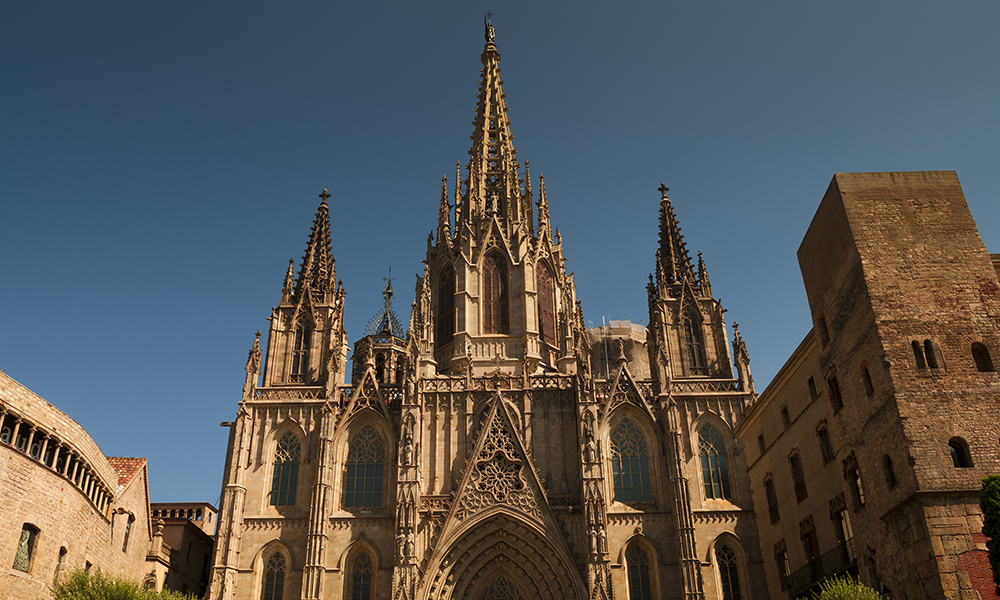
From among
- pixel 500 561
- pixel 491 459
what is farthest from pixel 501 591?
pixel 491 459

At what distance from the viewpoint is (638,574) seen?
35.7 metres

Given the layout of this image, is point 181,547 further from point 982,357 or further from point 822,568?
point 982,357

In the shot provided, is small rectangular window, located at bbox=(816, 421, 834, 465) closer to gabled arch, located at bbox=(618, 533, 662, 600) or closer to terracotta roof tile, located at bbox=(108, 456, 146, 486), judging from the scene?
gabled arch, located at bbox=(618, 533, 662, 600)

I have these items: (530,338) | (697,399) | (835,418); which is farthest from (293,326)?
(835,418)

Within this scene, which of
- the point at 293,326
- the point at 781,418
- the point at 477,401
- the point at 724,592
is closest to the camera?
the point at 781,418

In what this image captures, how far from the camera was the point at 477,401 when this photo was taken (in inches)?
1540

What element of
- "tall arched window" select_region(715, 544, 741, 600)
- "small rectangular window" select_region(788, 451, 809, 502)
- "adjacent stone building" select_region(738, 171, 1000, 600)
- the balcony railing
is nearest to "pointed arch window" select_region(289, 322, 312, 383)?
"tall arched window" select_region(715, 544, 741, 600)

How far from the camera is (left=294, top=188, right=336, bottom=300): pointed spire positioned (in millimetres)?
44469

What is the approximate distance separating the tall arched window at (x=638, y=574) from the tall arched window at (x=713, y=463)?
14.2 ft

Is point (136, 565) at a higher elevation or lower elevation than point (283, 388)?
lower

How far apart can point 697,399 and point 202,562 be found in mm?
29468

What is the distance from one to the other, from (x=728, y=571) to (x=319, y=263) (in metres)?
27.4

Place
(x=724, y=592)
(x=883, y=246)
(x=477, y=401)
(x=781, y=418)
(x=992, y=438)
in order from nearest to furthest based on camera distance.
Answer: (x=992, y=438) < (x=883, y=246) < (x=781, y=418) < (x=724, y=592) < (x=477, y=401)

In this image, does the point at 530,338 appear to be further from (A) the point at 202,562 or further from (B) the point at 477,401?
(A) the point at 202,562
